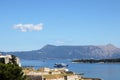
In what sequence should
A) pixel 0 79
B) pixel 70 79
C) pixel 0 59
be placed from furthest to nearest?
pixel 70 79, pixel 0 59, pixel 0 79

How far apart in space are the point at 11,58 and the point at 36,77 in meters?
5.82

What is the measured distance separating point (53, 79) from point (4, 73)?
19416 mm

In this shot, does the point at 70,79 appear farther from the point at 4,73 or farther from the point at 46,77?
the point at 4,73

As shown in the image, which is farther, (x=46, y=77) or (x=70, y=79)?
(x=70, y=79)

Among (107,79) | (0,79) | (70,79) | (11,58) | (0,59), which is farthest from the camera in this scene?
(107,79)

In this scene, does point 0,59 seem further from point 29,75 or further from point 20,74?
point 20,74

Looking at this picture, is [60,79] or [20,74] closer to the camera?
[20,74]

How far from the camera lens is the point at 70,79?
2388 inches

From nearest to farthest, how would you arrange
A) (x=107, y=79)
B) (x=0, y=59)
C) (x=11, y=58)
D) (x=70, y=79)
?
(x=0, y=59)
(x=11, y=58)
(x=70, y=79)
(x=107, y=79)

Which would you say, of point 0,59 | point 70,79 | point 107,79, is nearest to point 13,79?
point 0,59

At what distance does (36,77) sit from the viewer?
50.8 m

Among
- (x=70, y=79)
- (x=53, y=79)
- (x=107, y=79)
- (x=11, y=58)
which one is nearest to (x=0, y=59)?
A: (x=11, y=58)

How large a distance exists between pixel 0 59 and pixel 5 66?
14.9 meters

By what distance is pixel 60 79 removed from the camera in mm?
56219
